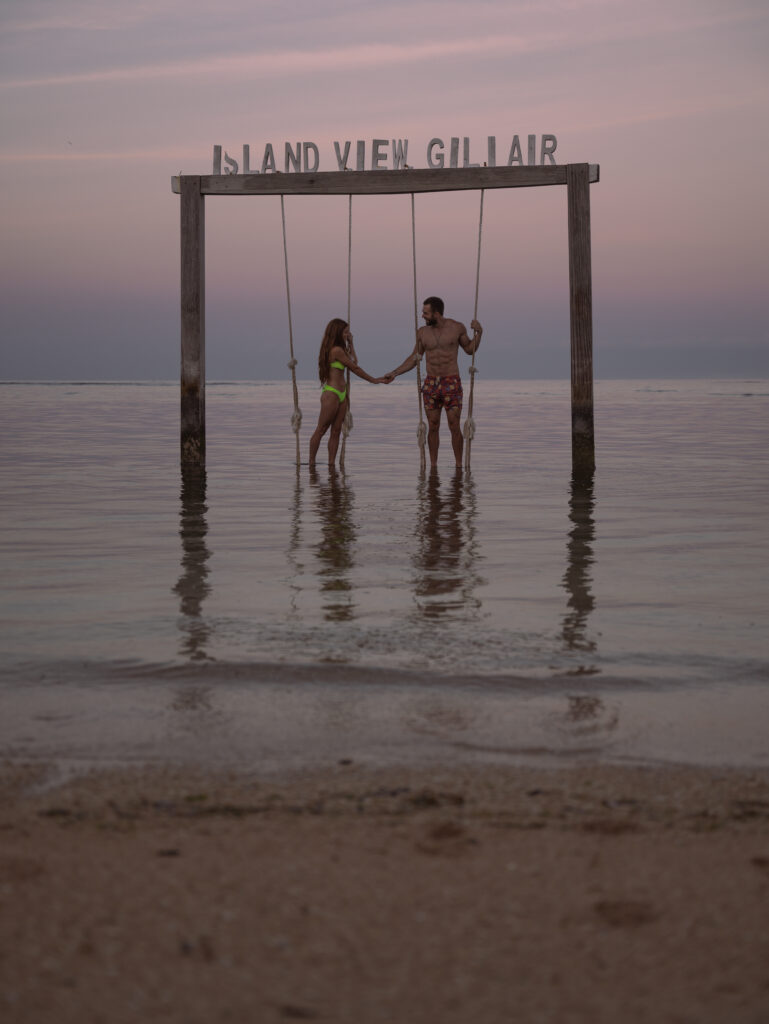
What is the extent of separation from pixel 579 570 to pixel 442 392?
6.33 m

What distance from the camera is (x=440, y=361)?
1188 centimetres

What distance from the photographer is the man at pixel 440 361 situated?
11688 millimetres

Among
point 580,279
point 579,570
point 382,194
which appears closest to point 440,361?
point 580,279

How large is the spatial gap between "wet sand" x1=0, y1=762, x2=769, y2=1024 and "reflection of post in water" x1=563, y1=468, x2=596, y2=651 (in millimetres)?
1613

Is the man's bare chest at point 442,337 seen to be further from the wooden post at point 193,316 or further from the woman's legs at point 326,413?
the wooden post at point 193,316

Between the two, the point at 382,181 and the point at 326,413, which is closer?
the point at 382,181

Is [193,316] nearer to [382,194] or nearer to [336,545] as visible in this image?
[382,194]

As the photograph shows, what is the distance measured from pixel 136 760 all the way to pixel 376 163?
978cm

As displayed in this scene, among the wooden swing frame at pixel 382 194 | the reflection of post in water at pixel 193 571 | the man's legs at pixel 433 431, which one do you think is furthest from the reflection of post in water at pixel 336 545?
the wooden swing frame at pixel 382 194

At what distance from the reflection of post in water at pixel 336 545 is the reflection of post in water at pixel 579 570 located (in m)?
1.02

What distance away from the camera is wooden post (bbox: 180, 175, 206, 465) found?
38.8 feet

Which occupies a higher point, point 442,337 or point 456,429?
point 442,337

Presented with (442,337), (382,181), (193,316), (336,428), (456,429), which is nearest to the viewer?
(382,181)

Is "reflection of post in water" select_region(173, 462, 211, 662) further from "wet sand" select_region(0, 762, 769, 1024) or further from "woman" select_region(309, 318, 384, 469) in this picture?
"woman" select_region(309, 318, 384, 469)
